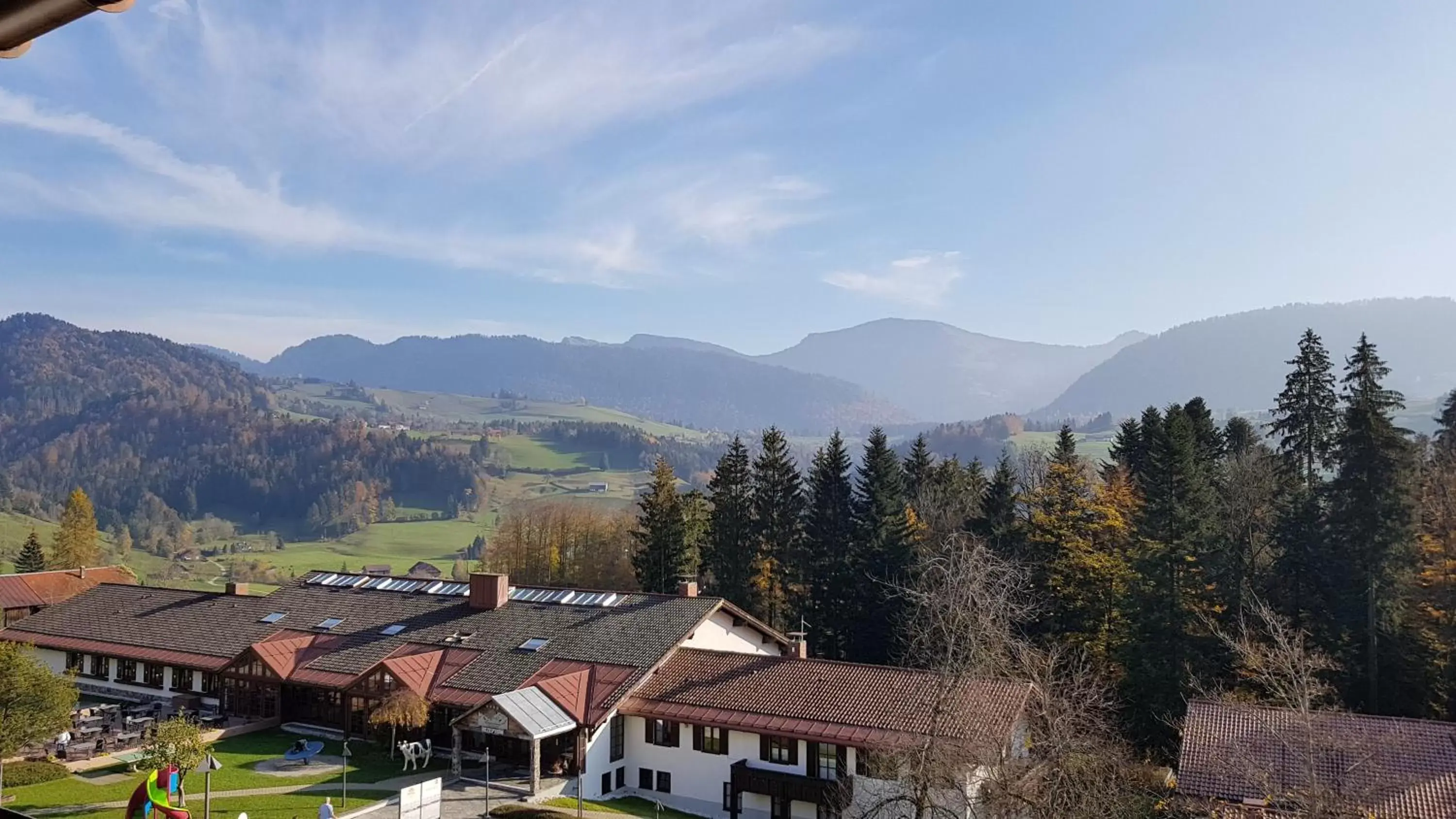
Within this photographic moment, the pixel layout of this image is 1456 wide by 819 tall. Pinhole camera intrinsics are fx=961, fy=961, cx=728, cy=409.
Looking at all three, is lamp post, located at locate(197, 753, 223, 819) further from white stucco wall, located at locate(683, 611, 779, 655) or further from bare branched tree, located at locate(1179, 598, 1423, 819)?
bare branched tree, located at locate(1179, 598, 1423, 819)

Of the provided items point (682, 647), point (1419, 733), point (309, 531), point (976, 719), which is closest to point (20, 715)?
point (682, 647)

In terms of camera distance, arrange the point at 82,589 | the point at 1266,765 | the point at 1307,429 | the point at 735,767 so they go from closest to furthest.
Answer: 1. the point at 1266,765
2. the point at 735,767
3. the point at 1307,429
4. the point at 82,589

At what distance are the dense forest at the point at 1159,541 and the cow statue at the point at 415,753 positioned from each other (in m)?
18.2

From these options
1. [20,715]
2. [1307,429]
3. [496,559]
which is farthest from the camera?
[496,559]

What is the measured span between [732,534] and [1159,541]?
24.9 m

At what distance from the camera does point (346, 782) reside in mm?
31266

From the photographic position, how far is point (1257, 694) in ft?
120

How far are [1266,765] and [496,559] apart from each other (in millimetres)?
68323

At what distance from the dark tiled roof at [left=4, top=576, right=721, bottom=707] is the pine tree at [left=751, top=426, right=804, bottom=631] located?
13.8 metres

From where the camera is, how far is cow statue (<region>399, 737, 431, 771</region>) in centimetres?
3369

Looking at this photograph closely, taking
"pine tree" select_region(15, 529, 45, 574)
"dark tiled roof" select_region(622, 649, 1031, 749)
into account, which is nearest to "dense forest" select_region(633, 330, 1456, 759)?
"dark tiled roof" select_region(622, 649, 1031, 749)

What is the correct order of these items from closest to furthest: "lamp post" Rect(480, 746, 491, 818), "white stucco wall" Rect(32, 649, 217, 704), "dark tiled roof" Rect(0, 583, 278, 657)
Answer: "lamp post" Rect(480, 746, 491, 818), "white stucco wall" Rect(32, 649, 217, 704), "dark tiled roof" Rect(0, 583, 278, 657)

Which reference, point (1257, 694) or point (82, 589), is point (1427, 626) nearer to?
point (1257, 694)

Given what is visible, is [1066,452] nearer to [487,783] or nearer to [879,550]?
[879,550]
